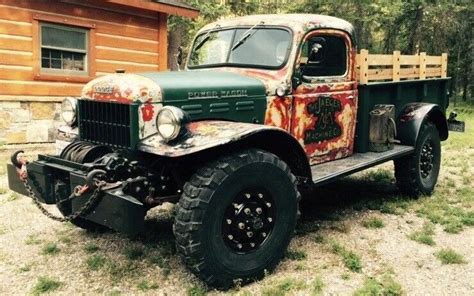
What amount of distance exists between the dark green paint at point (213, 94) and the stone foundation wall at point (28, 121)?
5.82 metres

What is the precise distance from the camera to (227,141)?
11.4 ft

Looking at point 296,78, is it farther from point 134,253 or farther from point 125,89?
point 134,253

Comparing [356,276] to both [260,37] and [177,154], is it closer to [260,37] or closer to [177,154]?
[177,154]

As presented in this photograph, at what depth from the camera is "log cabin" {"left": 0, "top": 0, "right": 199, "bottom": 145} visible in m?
9.37

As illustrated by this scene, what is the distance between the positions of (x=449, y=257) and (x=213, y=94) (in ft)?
8.08

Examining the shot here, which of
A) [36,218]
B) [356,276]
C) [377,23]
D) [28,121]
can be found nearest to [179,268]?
[356,276]

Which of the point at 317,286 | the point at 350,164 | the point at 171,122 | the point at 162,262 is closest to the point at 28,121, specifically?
the point at 162,262

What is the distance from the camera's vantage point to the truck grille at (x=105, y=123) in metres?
3.77

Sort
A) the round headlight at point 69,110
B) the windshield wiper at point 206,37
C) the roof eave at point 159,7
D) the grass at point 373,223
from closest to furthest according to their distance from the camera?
the round headlight at point 69,110
the grass at point 373,223
the windshield wiper at point 206,37
the roof eave at point 159,7

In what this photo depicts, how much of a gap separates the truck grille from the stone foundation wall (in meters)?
5.43

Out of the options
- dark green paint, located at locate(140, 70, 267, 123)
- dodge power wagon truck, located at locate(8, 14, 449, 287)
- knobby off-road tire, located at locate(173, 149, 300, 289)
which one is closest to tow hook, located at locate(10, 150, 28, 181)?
dodge power wagon truck, located at locate(8, 14, 449, 287)

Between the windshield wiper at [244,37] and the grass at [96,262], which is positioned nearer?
the grass at [96,262]

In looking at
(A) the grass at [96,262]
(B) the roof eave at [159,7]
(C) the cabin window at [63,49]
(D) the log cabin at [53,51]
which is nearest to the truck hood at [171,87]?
(A) the grass at [96,262]

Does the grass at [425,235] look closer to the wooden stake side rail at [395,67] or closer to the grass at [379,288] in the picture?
the grass at [379,288]
